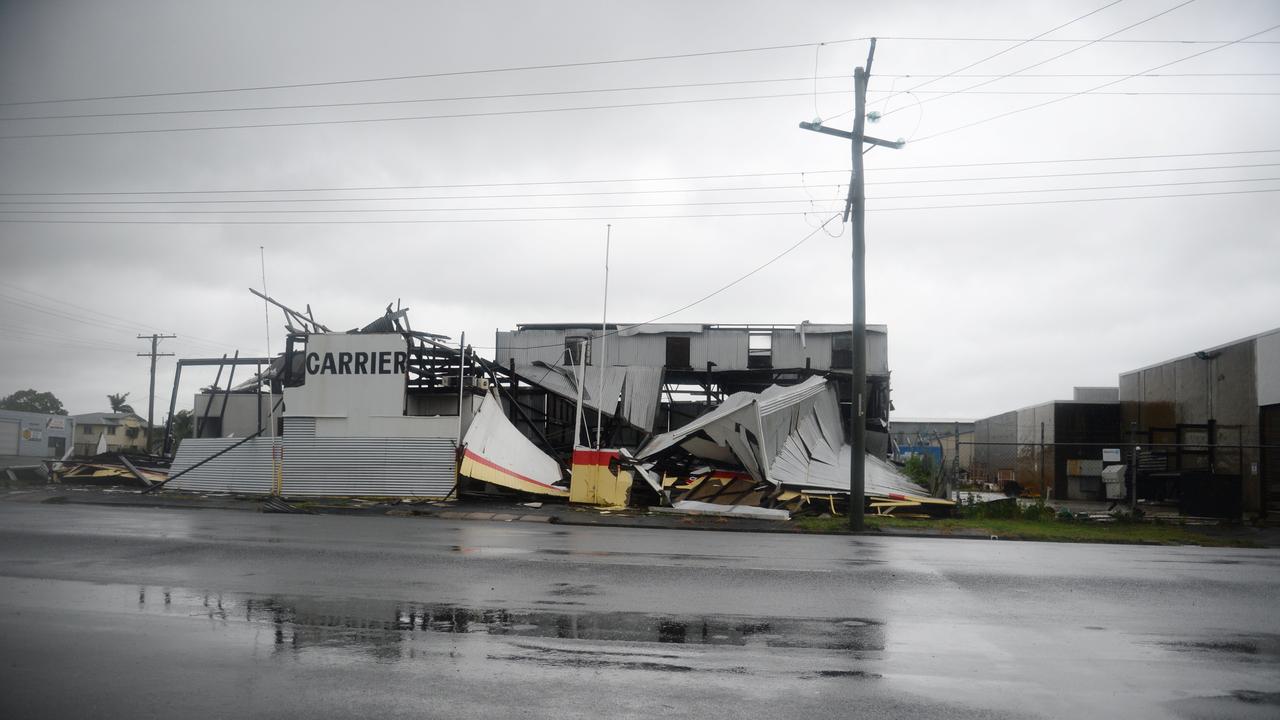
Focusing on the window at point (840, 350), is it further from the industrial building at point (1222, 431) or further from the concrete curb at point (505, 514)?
the concrete curb at point (505, 514)

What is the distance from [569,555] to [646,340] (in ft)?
82.3

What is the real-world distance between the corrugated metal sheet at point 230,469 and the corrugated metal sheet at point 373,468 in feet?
2.41

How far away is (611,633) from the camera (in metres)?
6.87

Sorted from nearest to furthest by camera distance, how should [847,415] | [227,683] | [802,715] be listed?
1. [802,715]
2. [227,683]
3. [847,415]

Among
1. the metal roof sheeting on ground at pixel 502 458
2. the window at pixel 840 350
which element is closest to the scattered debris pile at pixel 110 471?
the metal roof sheeting on ground at pixel 502 458

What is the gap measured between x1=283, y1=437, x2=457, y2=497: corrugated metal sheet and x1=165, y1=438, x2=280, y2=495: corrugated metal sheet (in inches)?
28.9

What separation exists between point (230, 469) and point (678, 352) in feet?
60.2

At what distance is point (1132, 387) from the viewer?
122 ft

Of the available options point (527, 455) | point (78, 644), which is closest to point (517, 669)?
point (78, 644)

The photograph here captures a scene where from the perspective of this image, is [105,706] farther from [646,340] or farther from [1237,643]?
[646,340]

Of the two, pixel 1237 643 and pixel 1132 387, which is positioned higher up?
pixel 1132 387

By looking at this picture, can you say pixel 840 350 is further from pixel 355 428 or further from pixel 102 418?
pixel 102 418

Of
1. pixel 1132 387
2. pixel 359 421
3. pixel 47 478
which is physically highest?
pixel 1132 387

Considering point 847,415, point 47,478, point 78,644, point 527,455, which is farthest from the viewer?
point 847,415
